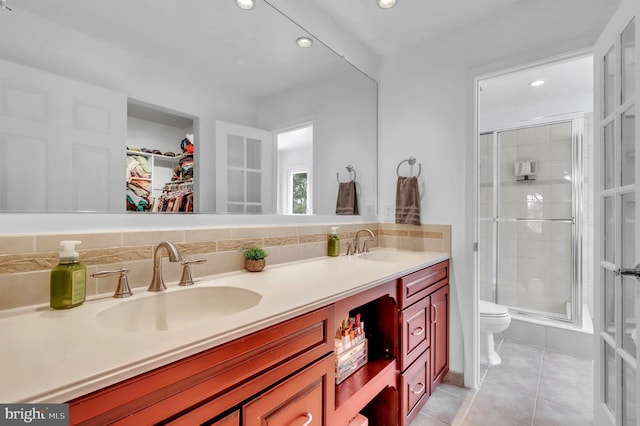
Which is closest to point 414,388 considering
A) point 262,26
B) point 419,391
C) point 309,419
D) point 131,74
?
point 419,391

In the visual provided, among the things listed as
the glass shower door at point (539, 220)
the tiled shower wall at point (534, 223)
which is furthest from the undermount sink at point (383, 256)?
the glass shower door at point (539, 220)

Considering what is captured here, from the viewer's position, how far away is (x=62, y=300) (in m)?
0.85

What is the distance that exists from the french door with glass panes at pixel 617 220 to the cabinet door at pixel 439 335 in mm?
737

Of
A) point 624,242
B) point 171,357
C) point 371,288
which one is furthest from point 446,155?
point 171,357

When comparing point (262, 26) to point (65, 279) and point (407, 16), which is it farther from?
point (65, 279)

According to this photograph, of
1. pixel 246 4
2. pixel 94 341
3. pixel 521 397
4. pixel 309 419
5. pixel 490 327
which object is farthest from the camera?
pixel 490 327

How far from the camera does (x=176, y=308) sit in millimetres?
1065

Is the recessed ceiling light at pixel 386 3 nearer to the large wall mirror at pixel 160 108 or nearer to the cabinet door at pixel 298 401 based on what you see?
the large wall mirror at pixel 160 108

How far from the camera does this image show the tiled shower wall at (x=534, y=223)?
2988 mm

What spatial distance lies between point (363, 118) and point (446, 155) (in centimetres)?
67

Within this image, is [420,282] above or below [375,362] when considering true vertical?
above

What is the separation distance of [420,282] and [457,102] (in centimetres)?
127

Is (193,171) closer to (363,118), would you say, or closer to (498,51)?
(363,118)

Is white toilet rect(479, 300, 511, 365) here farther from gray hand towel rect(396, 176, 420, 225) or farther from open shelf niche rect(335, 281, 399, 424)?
open shelf niche rect(335, 281, 399, 424)
